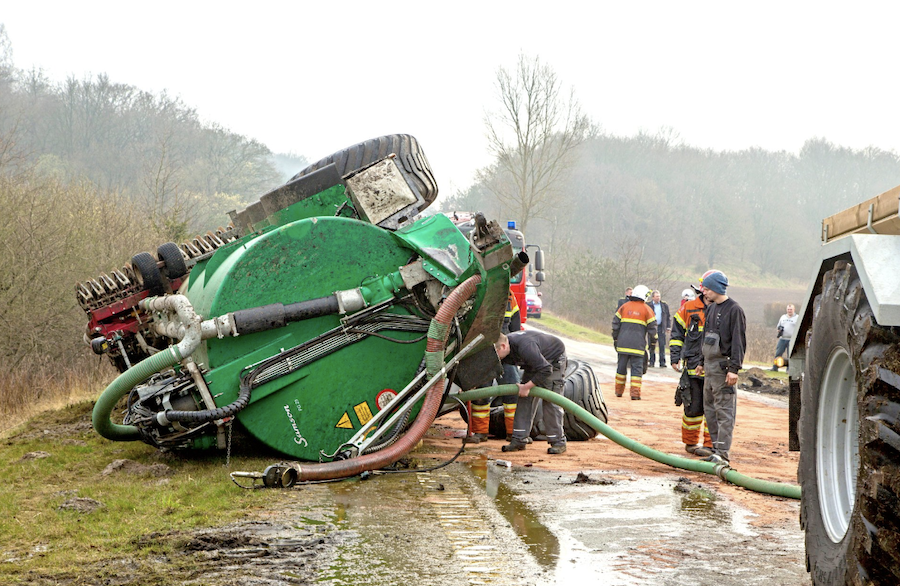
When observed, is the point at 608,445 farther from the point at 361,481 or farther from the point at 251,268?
the point at 251,268

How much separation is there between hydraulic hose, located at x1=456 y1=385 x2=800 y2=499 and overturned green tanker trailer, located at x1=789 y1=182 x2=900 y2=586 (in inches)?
86.5

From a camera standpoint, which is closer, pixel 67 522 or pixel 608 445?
pixel 67 522

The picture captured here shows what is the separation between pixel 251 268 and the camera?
6.33 m

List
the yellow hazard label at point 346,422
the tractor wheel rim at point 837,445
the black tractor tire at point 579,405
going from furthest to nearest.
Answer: the black tractor tire at point 579,405
the yellow hazard label at point 346,422
the tractor wheel rim at point 837,445

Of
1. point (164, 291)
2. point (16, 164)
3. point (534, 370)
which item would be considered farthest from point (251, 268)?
point (16, 164)

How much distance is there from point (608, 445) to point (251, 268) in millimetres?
4448

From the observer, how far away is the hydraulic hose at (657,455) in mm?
6090

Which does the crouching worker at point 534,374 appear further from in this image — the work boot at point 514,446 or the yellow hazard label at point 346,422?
the yellow hazard label at point 346,422

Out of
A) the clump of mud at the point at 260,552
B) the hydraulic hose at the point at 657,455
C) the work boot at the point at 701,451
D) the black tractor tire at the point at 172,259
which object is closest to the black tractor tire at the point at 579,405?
the work boot at the point at 701,451

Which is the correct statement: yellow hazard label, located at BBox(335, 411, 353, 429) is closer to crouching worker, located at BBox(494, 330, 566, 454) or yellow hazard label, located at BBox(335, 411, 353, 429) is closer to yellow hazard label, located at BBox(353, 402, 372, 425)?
yellow hazard label, located at BBox(353, 402, 372, 425)

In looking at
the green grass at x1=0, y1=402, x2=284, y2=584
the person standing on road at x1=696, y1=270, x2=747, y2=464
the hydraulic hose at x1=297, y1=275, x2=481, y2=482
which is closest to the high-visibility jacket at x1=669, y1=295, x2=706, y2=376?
the person standing on road at x1=696, y1=270, x2=747, y2=464

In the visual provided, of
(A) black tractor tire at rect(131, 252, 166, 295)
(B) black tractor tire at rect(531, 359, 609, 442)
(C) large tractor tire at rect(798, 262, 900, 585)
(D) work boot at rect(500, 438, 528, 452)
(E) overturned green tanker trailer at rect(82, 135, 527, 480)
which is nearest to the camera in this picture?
(C) large tractor tire at rect(798, 262, 900, 585)

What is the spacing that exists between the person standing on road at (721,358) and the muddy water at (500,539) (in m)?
A: 1.45

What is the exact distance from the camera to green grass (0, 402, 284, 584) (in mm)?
3939
